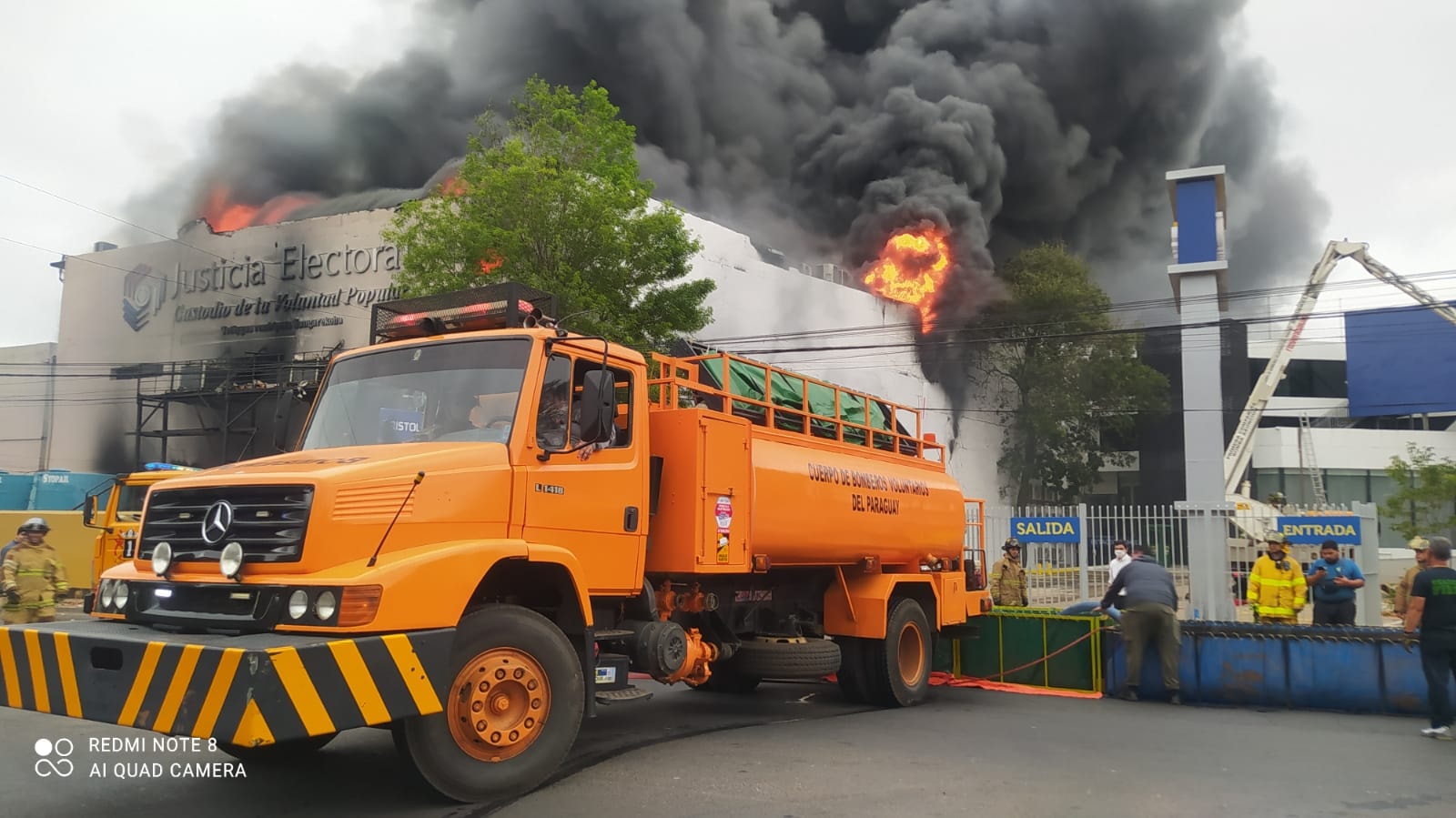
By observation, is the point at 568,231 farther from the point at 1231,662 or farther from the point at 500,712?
the point at 500,712

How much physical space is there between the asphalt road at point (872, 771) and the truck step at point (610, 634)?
2.80 feet

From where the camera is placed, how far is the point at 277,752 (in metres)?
6.86

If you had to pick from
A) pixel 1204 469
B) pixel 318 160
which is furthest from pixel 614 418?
pixel 318 160

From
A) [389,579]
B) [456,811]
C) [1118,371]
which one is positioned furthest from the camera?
[1118,371]

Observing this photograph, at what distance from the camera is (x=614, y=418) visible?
22.6 ft

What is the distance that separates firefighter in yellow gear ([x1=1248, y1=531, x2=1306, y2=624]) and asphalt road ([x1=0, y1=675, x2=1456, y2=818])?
2.42 m

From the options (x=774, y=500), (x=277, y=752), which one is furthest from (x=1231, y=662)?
(x=277, y=752)

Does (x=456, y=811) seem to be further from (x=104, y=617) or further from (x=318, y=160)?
(x=318, y=160)

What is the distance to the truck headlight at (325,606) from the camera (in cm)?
511

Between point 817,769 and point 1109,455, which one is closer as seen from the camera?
point 817,769

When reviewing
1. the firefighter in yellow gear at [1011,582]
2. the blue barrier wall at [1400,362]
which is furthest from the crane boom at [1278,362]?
the firefighter in yellow gear at [1011,582]

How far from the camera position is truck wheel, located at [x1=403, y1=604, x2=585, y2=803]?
5.56 meters

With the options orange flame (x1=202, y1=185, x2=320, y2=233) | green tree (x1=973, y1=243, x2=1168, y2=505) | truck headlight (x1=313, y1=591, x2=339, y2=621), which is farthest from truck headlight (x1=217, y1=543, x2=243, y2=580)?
orange flame (x1=202, y1=185, x2=320, y2=233)

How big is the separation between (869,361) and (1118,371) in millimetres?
10357
